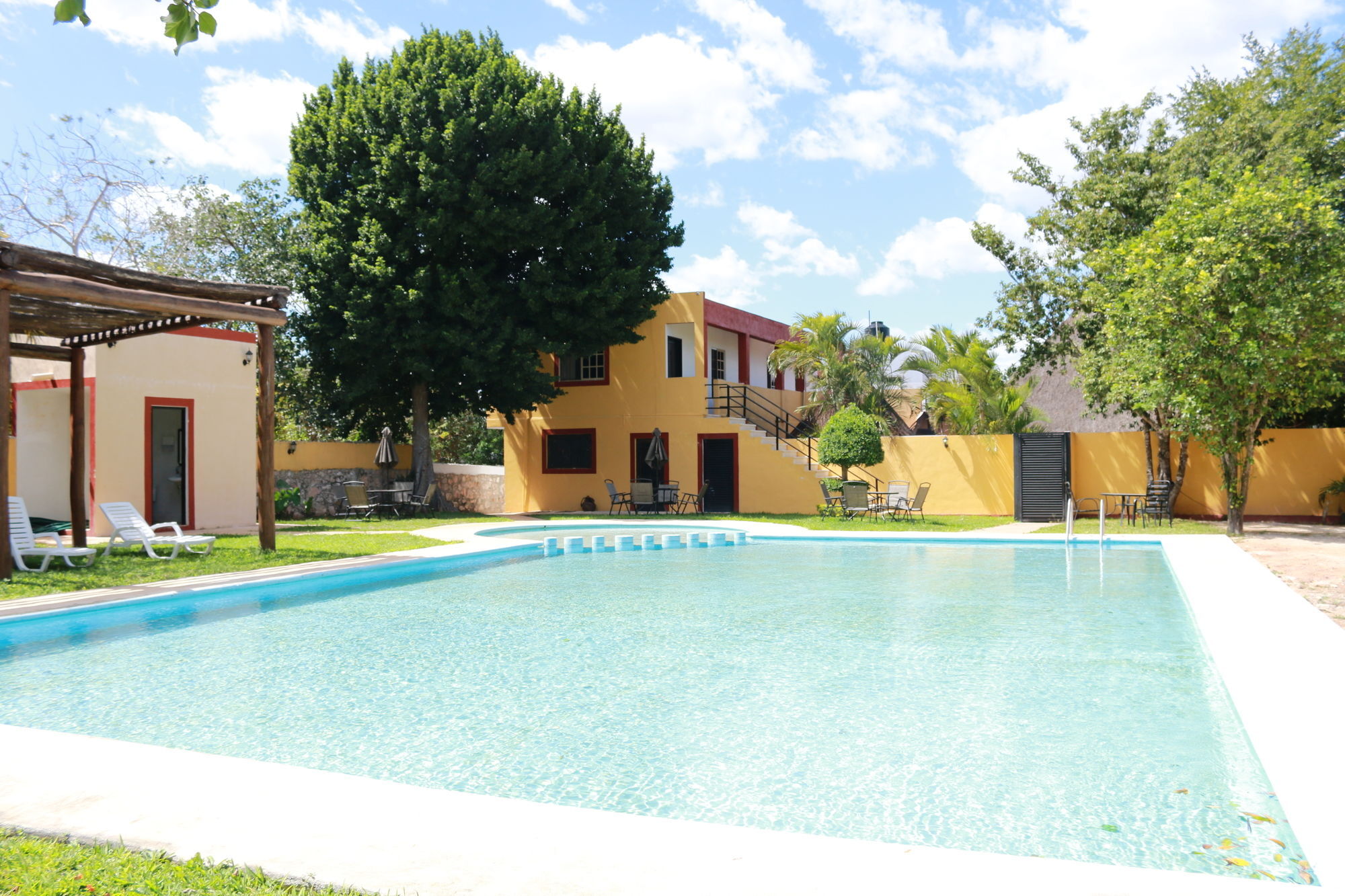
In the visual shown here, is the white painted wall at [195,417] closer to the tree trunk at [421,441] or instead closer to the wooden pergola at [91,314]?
the wooden pergola at [91,314]

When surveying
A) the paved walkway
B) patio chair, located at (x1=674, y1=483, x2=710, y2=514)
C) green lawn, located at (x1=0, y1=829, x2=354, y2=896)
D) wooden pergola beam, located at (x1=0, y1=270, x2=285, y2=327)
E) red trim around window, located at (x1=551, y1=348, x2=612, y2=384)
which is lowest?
the paved walkway

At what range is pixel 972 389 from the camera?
21047 mm

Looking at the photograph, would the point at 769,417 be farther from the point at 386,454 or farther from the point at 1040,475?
the point at 386,454

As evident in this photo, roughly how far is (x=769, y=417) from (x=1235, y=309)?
12543 mm

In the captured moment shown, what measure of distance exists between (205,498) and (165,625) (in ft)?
27.7

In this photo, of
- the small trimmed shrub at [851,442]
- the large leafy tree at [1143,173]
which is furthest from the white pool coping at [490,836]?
the small trimmed shrub at [851,442]

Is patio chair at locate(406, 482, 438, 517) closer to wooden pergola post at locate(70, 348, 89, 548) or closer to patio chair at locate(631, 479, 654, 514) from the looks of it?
patio chair at locate(631, 479, 654, 514)

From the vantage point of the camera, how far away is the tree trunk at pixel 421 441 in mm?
22219

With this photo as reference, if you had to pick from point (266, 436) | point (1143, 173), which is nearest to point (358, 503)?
point (266, 436)

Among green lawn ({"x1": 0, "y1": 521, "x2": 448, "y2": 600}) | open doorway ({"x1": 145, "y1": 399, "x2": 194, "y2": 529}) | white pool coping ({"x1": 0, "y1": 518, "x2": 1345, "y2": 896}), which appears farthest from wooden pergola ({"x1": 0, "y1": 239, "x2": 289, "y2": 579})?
white pool coping ({"x1": 0, "y1": 518, "x2": 1345, "y2": 896})

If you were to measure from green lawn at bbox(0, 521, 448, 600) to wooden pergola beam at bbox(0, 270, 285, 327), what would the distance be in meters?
2.81

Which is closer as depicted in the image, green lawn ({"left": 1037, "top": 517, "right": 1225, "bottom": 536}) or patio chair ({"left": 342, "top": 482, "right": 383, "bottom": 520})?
green lawn ({"left": 1037, "top": 517, "right": 1225, "bottom": 536})

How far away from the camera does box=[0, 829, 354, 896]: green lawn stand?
2461 millimetres

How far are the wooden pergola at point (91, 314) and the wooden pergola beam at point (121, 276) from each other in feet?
0.04
